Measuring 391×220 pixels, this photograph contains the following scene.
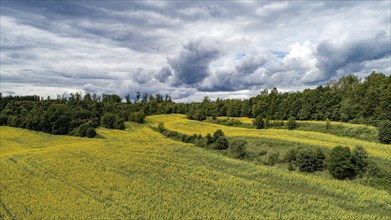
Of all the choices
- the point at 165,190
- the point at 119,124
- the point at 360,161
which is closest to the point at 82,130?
the point at 119,124

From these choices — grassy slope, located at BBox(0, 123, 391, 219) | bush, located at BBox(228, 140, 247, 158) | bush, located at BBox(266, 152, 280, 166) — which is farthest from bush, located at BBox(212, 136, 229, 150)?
bush, located at BBox(266, 152, 280, 166)

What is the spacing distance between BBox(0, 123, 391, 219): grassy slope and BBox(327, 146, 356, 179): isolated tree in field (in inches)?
116

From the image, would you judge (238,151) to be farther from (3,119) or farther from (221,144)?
(3,119)

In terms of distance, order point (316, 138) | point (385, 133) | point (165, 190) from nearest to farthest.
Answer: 1. point (165, 190)
2. point (385, 133)
3. point (316, 138)

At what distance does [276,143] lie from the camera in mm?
64312

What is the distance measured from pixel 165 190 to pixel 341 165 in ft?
92.1

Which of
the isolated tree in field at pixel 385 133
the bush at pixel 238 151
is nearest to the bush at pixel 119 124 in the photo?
the bush at pixel 238 151

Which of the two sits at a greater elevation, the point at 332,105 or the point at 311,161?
the point at 332,105

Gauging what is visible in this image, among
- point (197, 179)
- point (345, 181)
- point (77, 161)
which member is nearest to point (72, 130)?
point (77, 161)

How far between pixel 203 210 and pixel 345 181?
2566cm

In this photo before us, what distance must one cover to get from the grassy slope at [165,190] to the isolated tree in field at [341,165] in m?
2.94

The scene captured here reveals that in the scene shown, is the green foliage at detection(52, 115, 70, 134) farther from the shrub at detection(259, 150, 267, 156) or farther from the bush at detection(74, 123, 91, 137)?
the shrub at detection(259, 150, 267, 156)

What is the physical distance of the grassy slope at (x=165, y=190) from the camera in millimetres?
31062

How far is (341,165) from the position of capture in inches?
1745
